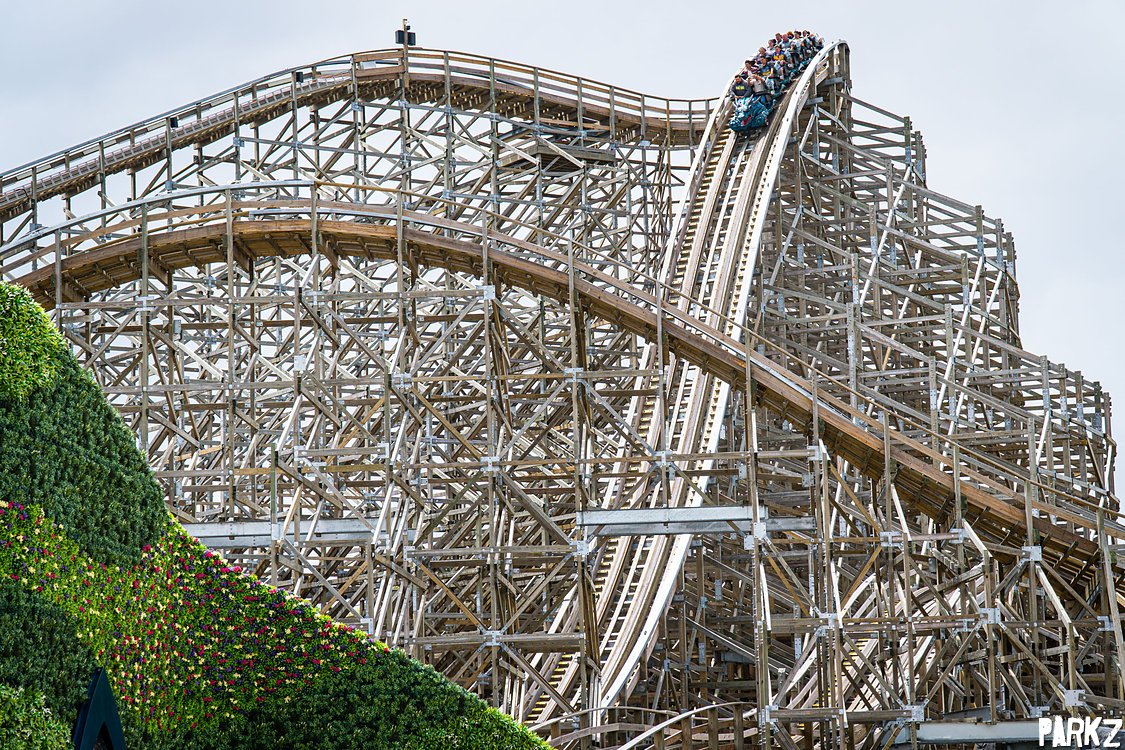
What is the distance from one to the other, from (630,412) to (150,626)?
11.5 metres

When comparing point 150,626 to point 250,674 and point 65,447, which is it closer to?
point 250,674

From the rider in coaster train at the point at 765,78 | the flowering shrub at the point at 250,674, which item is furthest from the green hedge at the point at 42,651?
the rider in coaster train at the point at 765,78

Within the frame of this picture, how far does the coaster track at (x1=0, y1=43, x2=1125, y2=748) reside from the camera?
17953 millimetres

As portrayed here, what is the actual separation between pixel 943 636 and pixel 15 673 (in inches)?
429

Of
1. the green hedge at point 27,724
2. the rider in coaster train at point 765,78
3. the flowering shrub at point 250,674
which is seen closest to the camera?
the green hedge at point 27,724

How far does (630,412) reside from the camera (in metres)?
23.3

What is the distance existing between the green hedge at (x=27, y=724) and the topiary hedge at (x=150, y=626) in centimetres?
16

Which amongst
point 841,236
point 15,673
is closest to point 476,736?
point 15,673

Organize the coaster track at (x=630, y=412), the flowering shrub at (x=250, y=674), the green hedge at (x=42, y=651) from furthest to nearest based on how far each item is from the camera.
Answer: the coaster track at (x=630, y=412), the flowering shrub at (x=250, y=674), the green hedge at (x=42, y=651)

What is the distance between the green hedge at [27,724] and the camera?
10594 millimetres

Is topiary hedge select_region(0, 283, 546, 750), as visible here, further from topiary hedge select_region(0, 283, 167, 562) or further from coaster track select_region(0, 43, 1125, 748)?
coaster track select_region(0, 43, 1125, 748)

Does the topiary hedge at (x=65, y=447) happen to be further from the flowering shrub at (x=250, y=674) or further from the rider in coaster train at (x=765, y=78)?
the rider in coaster train at (x=765, y=78)

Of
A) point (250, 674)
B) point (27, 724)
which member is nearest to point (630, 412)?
point (250, 674)

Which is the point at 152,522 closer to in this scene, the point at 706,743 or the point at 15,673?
the point at 15,673
